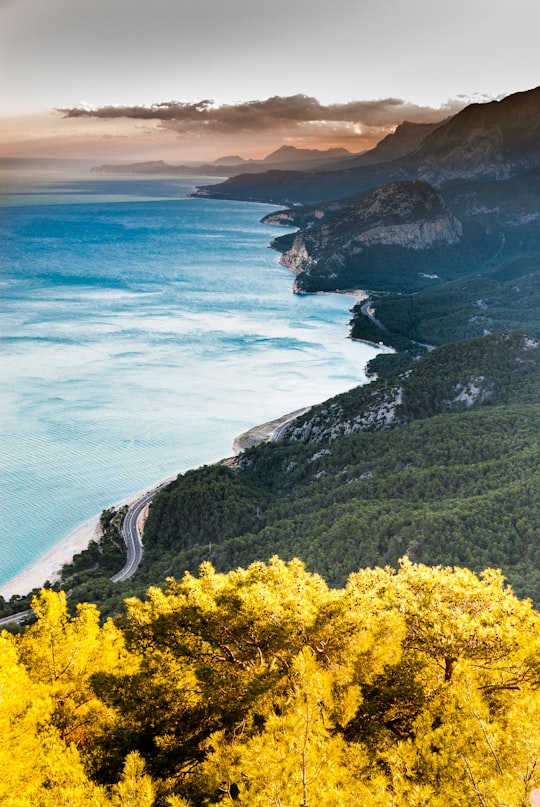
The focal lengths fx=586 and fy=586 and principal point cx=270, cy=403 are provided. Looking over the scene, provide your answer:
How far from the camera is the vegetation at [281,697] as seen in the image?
823 cm

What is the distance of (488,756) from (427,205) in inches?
7126

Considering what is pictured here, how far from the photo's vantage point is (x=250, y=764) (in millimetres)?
8109

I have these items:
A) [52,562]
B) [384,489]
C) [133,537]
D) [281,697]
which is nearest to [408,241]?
[384,489]

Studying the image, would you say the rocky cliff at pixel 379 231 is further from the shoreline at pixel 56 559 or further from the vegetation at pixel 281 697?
the vegetation at pixel 281 697

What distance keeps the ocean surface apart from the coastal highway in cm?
379

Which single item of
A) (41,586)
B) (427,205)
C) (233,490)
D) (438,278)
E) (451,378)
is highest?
(427,205)

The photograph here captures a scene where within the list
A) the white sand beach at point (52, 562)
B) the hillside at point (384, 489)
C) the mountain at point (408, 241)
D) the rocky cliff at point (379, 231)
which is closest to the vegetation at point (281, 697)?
the hillside at point (384, 489)

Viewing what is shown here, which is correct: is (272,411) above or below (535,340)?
below

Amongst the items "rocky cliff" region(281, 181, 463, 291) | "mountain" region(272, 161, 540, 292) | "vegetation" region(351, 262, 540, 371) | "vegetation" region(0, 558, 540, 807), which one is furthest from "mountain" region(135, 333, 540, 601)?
"rocky cliff" region(281, 181, 463, 291)

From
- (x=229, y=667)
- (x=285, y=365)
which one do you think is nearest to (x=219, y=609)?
(x=229, y=667)

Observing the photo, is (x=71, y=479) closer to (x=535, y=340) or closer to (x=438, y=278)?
(x=535, y=340)

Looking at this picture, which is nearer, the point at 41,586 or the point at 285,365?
the point at 41,586

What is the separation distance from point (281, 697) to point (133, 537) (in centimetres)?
3454

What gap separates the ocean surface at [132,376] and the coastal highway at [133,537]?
149 inches
